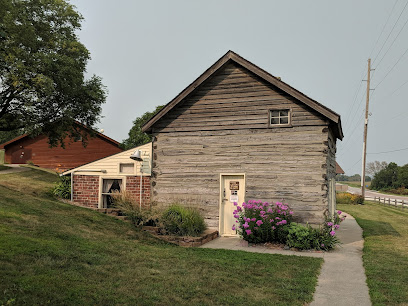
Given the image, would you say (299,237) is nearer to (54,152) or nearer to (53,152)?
(54,152)

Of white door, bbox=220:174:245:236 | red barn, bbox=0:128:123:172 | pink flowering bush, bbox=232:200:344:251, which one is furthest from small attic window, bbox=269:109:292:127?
red barn, bbox=0:128:123:172

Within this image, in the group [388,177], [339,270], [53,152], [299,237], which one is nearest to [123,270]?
[339,270]

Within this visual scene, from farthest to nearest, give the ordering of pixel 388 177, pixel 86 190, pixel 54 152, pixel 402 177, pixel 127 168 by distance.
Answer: pixel 388 177 < pixel 402 177 < pixel 54 152 < pixel 86 190 < pixel 127 168

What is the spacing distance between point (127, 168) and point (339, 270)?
9.72 m

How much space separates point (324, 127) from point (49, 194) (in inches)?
528

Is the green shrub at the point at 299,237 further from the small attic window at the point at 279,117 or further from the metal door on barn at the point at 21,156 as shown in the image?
the metal door on barn at the point at 21,156

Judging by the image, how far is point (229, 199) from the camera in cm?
1405

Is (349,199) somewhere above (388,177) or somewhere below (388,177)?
below

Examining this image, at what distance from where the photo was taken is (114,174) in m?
15.9

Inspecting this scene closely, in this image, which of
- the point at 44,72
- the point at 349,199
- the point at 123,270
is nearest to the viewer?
the point at 123,270

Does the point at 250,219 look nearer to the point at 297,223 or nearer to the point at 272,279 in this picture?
the point at 297,223

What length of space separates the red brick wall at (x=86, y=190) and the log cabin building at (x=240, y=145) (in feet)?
9.64

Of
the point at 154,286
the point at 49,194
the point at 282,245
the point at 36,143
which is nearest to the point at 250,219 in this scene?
the point at 282,245

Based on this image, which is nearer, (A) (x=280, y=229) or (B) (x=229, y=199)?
(A) (x=280, y=229)
